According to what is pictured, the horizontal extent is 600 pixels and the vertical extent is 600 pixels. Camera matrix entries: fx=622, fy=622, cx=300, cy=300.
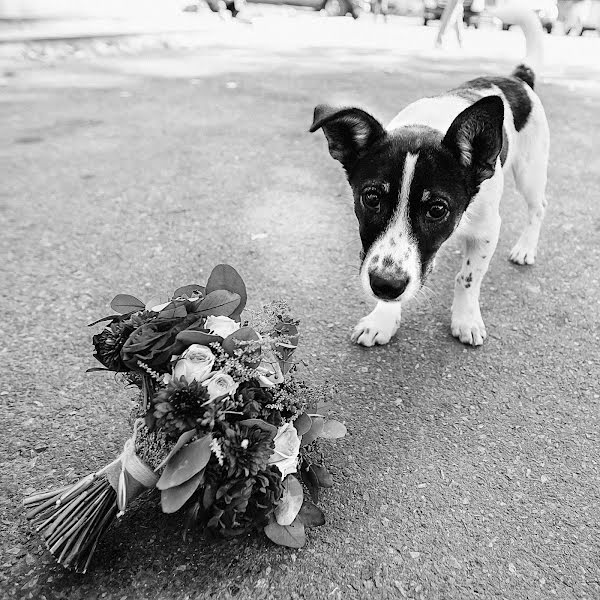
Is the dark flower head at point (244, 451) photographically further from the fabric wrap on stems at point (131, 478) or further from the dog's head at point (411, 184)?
the dog's head at point (411, 184)

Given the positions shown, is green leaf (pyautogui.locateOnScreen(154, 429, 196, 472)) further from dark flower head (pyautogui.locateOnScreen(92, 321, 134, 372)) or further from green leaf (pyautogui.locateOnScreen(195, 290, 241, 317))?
green leaf (pyautogui.locateOnScreen(195, 290, 241, 317))

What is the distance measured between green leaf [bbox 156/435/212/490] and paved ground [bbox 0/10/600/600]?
0.39 metres

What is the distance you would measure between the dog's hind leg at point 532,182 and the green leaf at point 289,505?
271 cm

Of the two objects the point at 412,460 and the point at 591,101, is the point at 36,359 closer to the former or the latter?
the point at 412,460

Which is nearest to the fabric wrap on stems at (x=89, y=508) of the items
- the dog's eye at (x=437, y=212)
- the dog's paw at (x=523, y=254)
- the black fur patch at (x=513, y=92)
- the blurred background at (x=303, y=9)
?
the dog's eye at (x=437, y=212)

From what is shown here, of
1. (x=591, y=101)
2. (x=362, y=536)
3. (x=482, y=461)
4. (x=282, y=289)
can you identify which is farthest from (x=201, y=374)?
(x=591, y=101)

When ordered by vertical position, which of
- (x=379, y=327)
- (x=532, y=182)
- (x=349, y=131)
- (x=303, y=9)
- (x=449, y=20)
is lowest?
(x=303, y=9)

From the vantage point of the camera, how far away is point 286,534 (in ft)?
6.81

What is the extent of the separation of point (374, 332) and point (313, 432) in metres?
1.13

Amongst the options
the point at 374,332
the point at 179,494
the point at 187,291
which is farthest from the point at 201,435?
the point at 374,332

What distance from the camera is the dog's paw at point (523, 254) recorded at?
4.18 meters

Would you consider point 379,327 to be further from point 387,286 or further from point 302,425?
point 302,425

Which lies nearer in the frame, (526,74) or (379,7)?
(526,74)

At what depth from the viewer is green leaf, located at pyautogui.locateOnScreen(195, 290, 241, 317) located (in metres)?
2.17
